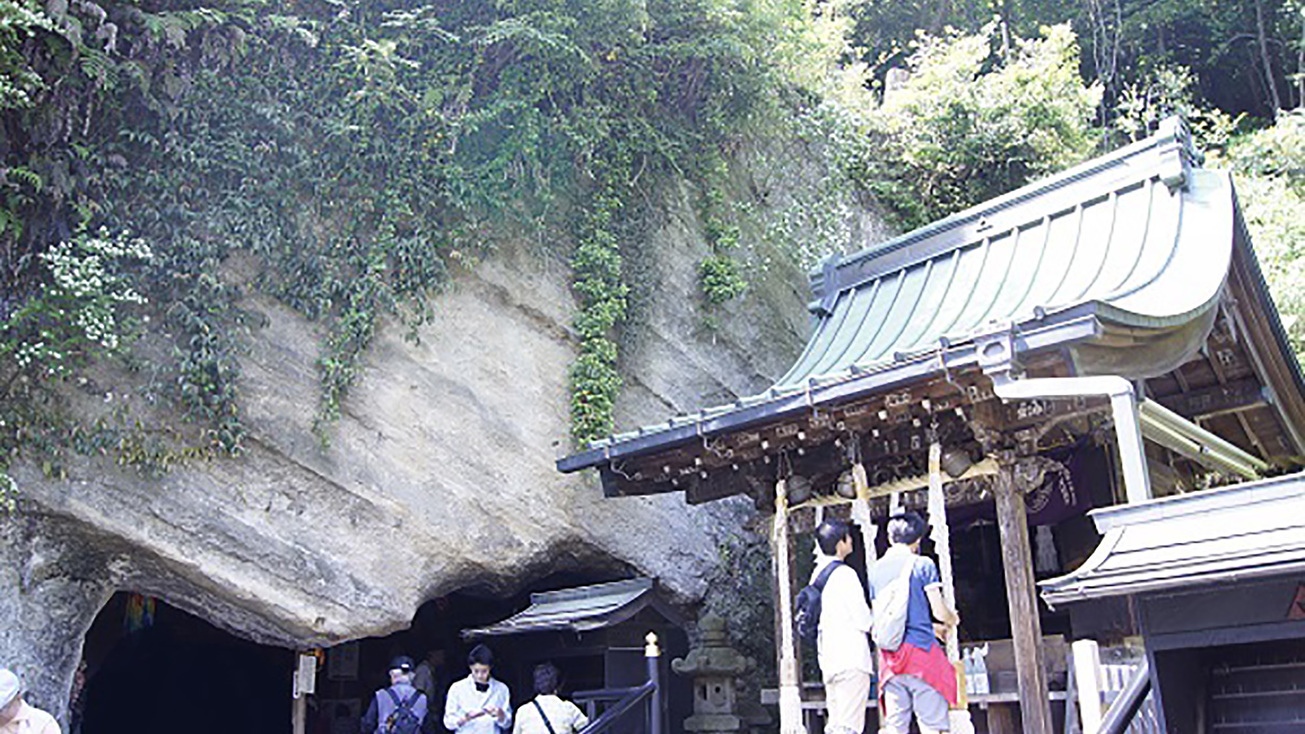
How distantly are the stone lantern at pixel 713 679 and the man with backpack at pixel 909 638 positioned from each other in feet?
13.9

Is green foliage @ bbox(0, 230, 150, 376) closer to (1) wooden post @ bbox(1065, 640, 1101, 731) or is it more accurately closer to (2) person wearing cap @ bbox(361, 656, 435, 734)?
(2) person wearing cap @ bbox(361, 656, 435, 734)

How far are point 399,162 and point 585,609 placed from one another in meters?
4.90

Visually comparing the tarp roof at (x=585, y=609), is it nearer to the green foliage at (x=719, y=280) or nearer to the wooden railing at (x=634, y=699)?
the wooden railing at (x=634, y=699)

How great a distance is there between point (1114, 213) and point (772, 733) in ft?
19.7

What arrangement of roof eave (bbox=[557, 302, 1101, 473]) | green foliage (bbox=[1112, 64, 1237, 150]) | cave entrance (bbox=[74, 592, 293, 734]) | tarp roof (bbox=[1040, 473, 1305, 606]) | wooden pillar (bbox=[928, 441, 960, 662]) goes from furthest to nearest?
green foliage (bbox=[1112, 64, 1237, 150]), cave entrance (bbox=[74, 592, 293, 734]), wooden pillar (bbox=[928, 441, 960, 662]), roof eave (bbox=[557, 302, 1101, 473]), tarp roof (bbox=[1040, 473, 1305, 606])

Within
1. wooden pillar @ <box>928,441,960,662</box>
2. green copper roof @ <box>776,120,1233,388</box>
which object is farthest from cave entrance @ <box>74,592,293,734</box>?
wooden pillar @ <box>928,441,960,662</box>

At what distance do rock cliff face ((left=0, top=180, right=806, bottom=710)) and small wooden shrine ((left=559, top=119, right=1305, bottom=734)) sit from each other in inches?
63.7

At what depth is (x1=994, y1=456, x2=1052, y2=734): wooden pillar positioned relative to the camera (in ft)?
23.1

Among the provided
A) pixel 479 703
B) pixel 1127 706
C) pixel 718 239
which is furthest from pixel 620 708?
pixel 718 239

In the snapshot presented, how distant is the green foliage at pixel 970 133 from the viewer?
1486 cm

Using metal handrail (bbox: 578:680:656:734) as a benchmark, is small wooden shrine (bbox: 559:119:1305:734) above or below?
above

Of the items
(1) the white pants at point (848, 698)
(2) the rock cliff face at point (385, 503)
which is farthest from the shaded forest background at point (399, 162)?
(1) the white pants at point (848, 698)

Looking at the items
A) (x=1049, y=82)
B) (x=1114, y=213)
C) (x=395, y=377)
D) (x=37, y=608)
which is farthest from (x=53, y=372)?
(x=1049, y=82)

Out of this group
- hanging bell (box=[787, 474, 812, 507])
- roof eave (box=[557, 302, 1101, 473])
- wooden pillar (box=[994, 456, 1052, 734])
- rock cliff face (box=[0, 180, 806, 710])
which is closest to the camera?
roof eave (box=[557, 302, 1101, 473])
